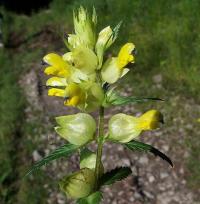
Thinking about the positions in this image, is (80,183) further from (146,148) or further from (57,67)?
(57,67)

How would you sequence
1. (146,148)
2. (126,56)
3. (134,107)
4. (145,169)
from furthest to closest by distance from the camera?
(134,107) < (145,169) < (126,56) < (146,148)

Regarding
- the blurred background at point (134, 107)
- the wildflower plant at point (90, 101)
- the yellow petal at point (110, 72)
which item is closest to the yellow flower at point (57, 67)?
the wildflower plant at point (90, 101)

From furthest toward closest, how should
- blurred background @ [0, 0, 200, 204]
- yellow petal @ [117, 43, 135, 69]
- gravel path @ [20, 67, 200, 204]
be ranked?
1. blurred background @ [0, 0, 200, 204]
2. gravel path @ [20, 67, 200, 204]
3. yellow petal @ [117, 43, 135, 69]

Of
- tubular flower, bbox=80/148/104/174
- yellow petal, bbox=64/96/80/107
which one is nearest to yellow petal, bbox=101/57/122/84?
yellow petal, bbox=64/96/80/107

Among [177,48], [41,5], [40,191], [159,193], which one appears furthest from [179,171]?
[41,5]

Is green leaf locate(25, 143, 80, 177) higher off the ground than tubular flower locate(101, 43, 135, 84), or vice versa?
tubular flower locate(101, 43, 135, 84)

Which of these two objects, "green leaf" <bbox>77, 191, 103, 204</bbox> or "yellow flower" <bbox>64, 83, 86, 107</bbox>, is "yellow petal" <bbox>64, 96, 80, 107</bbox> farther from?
"green leaf" <bbox>77, 191, 103, 204</bbox>

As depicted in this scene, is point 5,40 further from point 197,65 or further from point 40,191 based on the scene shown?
point 40,191

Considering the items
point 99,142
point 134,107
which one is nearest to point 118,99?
point 99,142
